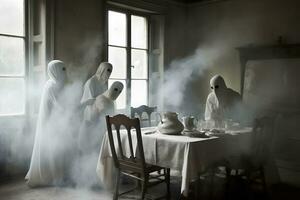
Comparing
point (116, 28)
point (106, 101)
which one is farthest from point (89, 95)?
point (116, 28)

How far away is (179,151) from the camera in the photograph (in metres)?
2.81

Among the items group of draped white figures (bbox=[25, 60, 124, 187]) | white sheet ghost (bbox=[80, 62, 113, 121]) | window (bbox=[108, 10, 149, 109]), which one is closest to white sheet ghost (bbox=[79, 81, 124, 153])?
group of draped white figures (bbox=[25, 60, 124, 187])

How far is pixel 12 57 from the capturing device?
386cm

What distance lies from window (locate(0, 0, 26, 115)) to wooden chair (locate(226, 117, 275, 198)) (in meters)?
2.43

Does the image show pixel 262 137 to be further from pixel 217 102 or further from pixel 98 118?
pixel 98 118

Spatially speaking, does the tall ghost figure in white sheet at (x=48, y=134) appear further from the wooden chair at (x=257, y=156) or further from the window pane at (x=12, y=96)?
the wooden chair at (x=257, y=156)

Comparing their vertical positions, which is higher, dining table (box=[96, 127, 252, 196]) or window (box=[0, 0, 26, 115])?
window (box=[0, 0, 26, 115])

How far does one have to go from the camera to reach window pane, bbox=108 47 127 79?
15.8ft

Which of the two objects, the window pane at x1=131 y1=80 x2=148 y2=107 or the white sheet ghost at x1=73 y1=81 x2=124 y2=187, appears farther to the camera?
the window pane at x1=131 y1=80 x2=148 y2=107

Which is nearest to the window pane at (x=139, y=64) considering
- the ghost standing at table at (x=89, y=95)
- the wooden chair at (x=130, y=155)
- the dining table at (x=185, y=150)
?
the ghost standing at table at (x=89, y=95)

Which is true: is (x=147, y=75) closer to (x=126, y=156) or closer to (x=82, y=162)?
(x=82, y=162)

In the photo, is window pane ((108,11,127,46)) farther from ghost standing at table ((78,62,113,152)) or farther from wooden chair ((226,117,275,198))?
wooden chair ((226,117,275,198))

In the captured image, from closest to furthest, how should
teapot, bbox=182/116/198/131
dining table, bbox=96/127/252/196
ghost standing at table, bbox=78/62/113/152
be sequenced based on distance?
1. dining table, bbox=96/127/252/196
2. teapot, bbox=182/116/198/131
3. ghost standing at table, bbox=78/62/113/152

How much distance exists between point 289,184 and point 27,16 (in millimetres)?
3502
